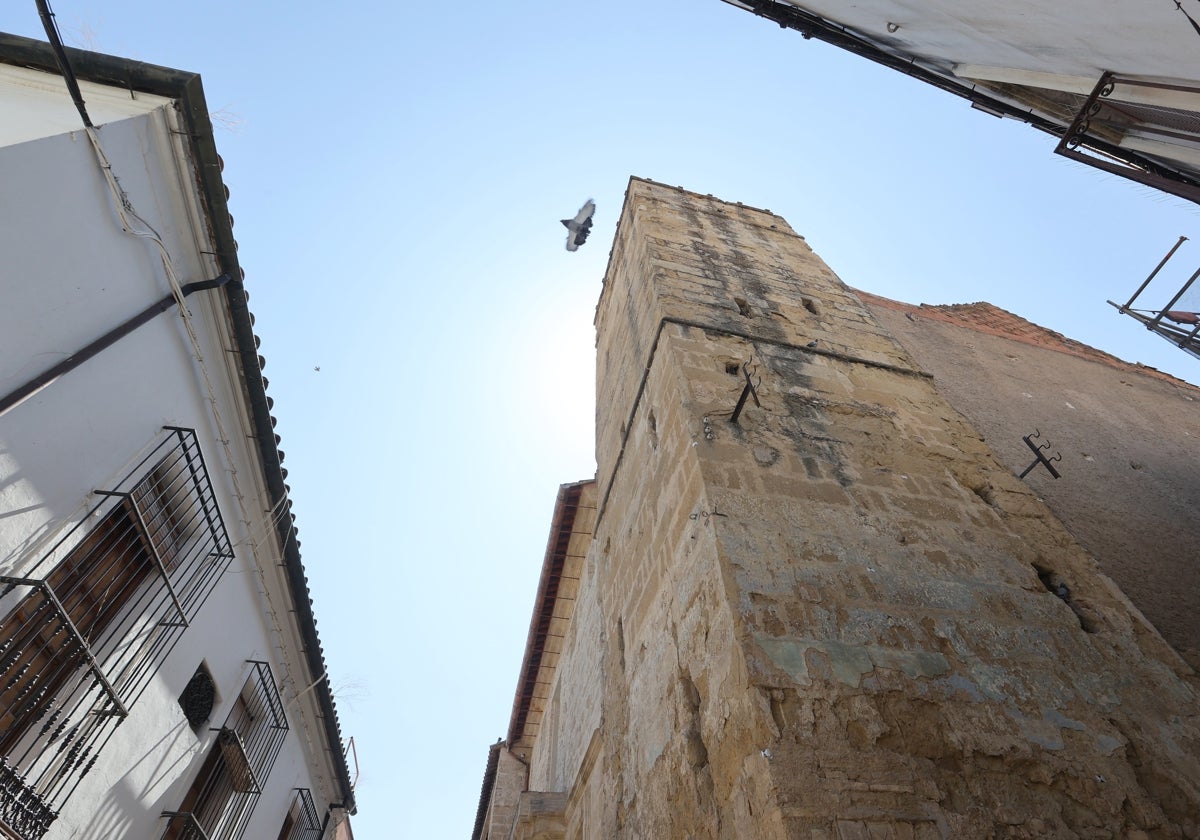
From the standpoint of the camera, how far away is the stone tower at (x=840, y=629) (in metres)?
2.92

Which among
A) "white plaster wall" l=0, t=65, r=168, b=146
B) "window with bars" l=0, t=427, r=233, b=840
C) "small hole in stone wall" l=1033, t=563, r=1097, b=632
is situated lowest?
"window with bars" l=0, t=427, r=233, b=840

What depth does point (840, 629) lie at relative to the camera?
3.47m

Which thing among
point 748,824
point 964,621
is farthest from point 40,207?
point 964,621

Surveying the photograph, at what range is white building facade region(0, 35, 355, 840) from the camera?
3.46 metres

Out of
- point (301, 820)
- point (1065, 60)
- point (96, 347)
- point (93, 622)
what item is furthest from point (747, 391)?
point (301, 820)

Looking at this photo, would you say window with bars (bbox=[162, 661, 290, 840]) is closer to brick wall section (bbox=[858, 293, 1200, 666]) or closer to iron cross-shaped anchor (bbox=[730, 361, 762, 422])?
iron cross-shaped anchor (bbox=[730, 361, 762, 422])

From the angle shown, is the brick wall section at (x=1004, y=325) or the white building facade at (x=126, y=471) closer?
the white building facade at (x=126, y=471)

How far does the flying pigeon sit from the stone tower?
9.78 feet

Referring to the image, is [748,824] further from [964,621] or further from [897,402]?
[897,402]

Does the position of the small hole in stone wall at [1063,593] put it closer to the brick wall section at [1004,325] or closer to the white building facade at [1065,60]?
the white building facade at [1065,60]

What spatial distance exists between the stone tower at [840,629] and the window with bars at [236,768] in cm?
295

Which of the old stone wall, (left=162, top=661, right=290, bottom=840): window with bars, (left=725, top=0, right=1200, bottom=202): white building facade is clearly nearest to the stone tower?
the old stone wall

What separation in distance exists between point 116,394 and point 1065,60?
22.2 feet

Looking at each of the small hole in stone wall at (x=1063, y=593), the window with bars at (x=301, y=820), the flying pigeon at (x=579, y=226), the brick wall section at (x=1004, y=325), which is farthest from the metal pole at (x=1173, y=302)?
the window with bars at (x=301, y=820)
